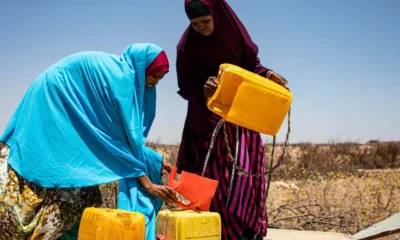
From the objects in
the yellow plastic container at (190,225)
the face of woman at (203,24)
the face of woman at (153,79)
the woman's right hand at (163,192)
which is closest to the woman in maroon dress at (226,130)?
the face of woman at (203,24)

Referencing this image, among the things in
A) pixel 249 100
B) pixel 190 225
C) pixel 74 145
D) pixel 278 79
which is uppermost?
pixel 278 79

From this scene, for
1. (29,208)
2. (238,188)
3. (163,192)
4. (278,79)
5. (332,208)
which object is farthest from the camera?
(332,208)

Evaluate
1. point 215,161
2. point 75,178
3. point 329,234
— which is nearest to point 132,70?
point 75,178

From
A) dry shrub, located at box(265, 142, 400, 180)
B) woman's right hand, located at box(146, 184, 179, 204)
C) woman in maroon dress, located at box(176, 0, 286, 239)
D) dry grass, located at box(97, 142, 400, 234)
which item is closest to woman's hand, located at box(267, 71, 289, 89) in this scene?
woman in maroon dress, located at box(176, 0, 286, 239)

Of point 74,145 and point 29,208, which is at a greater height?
point 74,145

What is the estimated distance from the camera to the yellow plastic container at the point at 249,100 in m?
3.54

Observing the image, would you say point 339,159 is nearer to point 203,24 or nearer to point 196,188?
point 203,24

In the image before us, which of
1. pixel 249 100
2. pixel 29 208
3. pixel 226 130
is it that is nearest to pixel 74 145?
pixel 29 208

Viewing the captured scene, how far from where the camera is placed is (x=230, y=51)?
162 inches

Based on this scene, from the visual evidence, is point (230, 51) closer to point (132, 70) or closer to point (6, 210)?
point (132, 70)

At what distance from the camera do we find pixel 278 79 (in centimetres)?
401

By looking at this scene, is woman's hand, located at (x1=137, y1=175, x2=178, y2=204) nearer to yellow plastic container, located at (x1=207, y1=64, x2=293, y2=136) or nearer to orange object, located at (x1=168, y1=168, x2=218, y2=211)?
orange object, located at (x1=168, y1=168, x2=218, y2=211)

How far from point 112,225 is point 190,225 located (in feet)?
1.57

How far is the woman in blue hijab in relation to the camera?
11.2ft
